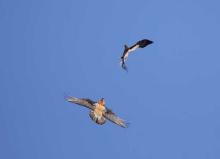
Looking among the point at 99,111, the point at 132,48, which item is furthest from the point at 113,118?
the point at 132,48

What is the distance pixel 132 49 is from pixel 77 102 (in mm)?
3042

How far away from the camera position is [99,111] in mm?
14438

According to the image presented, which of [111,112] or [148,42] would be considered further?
[111,112]

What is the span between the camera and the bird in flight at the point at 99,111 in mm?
14047

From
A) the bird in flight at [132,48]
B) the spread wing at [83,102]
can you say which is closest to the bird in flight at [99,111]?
the spread wing at [83,102]

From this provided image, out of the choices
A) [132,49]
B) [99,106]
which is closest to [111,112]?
[99,106]

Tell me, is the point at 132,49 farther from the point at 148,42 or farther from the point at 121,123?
the point at 121,123

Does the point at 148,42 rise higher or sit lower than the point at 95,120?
higher

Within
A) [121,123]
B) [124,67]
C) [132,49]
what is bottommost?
[121,123]

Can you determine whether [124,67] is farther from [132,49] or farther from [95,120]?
[95,120]

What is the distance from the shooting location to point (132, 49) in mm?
14102

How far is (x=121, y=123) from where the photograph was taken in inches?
547

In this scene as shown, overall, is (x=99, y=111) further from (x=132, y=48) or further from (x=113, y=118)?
(x=132, y=48)

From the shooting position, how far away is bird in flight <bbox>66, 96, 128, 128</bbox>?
14.0 metres
